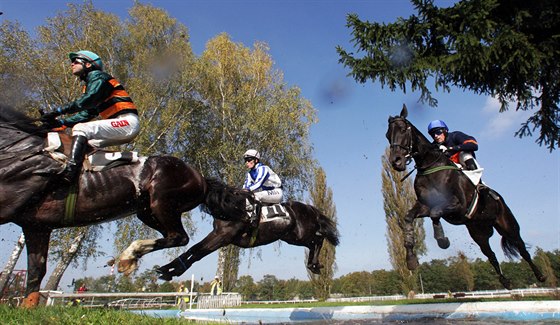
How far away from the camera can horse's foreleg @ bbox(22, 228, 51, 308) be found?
439 cm

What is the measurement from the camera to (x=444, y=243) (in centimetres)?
646

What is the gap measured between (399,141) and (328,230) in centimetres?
223

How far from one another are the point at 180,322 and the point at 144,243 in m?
1.38

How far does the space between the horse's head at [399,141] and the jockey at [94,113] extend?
4.13 meters

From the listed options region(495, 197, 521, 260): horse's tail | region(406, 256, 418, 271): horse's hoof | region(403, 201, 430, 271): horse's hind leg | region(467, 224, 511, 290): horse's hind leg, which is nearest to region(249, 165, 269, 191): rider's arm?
region(403, 201, 430, 271): horse's hind leg

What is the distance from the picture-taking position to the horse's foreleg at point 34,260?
439 cm

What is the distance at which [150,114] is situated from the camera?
21031mm

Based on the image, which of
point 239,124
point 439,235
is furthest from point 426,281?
point 439,235

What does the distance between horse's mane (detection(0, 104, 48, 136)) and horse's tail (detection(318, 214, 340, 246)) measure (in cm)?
503

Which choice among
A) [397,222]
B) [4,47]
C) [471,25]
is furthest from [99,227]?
[397,222]

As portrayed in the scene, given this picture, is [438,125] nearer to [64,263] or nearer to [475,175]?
[475,175]

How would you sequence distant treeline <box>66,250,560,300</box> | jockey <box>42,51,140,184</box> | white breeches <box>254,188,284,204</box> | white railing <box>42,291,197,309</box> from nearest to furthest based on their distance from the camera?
1. jockey <box>42,51,140,184</box>
2. white breeches <box>254,188,284,204</box>
3. white railing <box>42,291,197,309</box>
4. distant treeline <box>66,250,560,300</box>

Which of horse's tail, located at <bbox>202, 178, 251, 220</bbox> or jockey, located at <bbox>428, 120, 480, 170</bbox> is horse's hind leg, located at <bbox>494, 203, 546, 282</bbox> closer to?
jockey, located at <bbox>428, 120, 480, 170</bbox>

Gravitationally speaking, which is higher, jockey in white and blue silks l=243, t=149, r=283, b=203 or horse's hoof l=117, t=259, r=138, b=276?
jockey in white and blue silks l=243, t=149, r=283, b=203
